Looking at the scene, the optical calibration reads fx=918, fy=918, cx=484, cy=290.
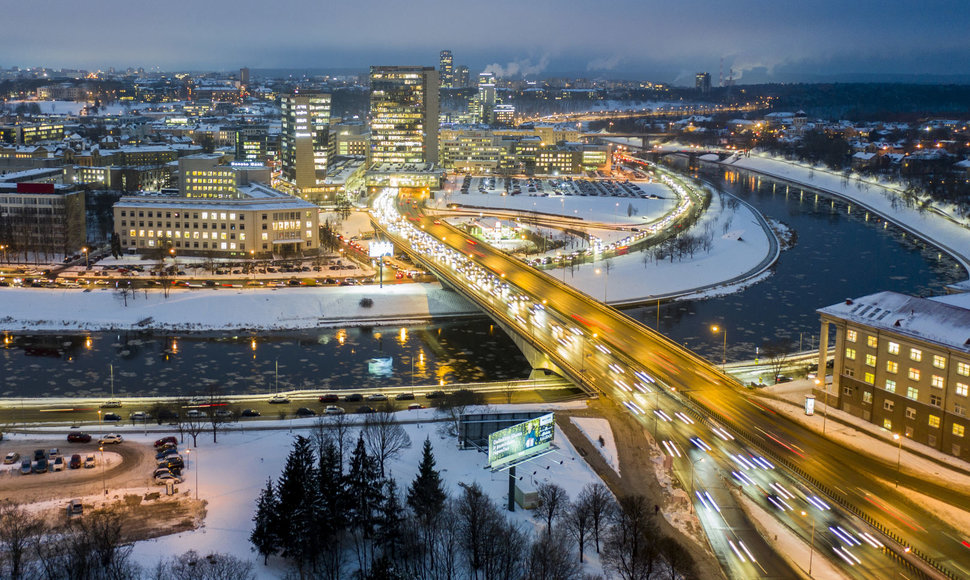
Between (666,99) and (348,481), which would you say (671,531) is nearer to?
(348,481)

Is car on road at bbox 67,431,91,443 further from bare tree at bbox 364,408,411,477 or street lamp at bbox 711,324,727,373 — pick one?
street lamp at bbox 711,324,727,373

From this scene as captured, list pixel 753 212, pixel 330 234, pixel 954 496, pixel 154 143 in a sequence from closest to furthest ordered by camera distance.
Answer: pixel 954 496 → pixel 330 234 → pixel 753 212 → pixel 154 143

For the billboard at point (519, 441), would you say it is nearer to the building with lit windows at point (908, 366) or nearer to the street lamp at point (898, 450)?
the street lamp at point (898, 450)

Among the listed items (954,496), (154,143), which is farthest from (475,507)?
(154,143)

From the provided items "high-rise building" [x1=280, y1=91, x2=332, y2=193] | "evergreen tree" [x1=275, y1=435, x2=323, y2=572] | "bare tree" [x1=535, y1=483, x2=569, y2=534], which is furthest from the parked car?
"high-rise building" [x1=280, y1=91, x2=332, y2=193]

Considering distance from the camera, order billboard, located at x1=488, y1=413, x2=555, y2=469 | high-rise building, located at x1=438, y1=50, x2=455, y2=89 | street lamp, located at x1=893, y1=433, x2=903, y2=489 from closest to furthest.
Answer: billboard, located at x1=488, y1=413, x2=555, y2=469 → street lamp, located at x1=893, y1=433, x2=903, y2=489 → high-rise building, located at x1=438, y1=50, x2=455, y2=89

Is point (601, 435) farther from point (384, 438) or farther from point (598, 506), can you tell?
point (384, 438)
